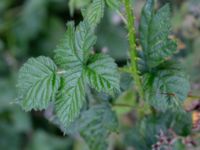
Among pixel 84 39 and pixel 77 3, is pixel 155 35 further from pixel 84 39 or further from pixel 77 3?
pixel 77 3

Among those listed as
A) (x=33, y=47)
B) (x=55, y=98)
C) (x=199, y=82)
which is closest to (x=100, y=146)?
(x=55, y=98)

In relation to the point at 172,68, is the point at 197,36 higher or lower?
higher

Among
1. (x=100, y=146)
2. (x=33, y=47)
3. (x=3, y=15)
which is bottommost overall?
(x=100, y=146)

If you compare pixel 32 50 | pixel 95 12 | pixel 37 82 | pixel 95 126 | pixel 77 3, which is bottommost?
pixel 95 126

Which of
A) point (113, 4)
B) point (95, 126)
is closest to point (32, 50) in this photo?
point (95, 126)

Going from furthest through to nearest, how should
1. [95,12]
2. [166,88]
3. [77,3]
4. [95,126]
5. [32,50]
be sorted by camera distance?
[32,50], [77,3], [95,126], [166,88], [95,12]

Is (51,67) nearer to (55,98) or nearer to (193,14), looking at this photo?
(55,98)

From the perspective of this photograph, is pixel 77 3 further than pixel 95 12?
Yes
